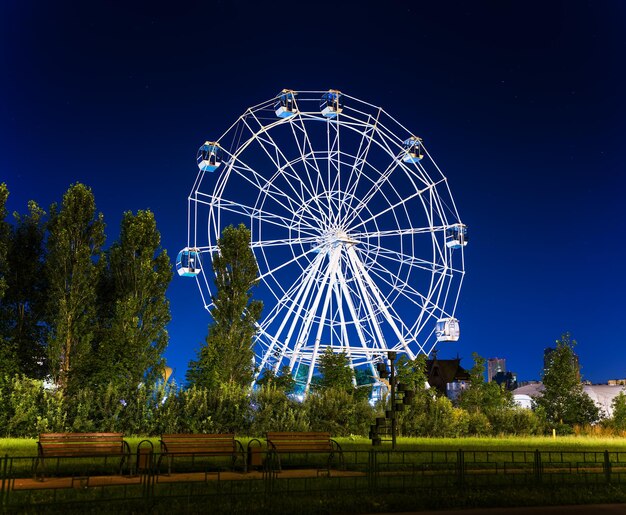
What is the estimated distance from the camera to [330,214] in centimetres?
4056

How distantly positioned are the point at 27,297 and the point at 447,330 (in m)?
22.8

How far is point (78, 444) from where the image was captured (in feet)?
51.1

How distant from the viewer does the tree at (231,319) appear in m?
32.2

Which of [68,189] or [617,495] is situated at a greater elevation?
[68,189]

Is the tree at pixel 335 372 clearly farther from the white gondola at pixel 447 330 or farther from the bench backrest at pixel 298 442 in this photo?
the bench backrest at pixel 298 442

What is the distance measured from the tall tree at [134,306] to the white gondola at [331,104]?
1276 cm

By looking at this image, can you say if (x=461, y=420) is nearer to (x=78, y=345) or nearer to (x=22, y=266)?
(x=78, y=345)

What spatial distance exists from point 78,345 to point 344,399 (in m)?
11.6

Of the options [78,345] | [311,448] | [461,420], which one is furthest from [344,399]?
[311,448]

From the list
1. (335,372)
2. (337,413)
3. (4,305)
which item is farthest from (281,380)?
(4,305)

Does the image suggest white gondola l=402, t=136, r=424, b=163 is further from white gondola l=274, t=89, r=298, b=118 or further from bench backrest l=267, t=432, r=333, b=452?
bench backrest l=267, t=432, r=333, b=452

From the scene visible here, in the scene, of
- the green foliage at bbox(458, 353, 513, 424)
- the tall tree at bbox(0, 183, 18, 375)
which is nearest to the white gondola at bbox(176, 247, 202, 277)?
the tall tree at bbox(0, 183, 18, 375)

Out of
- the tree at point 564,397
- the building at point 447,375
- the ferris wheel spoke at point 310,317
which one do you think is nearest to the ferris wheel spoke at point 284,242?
the ferris wheel spoke at point 310,317

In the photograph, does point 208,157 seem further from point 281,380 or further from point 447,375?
point 447,375
